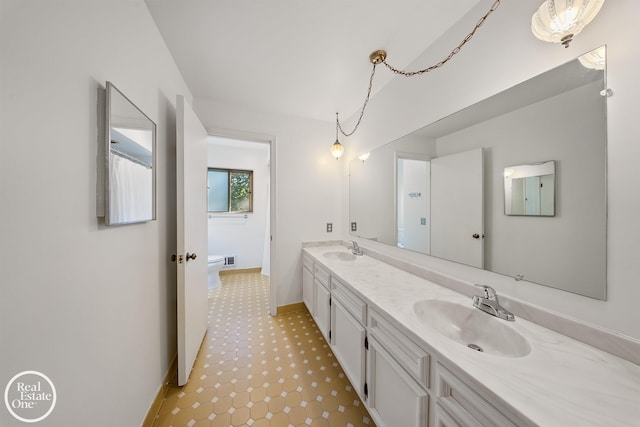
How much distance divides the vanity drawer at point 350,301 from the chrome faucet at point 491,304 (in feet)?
1.74

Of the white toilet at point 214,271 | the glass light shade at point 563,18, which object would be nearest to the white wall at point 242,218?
the white toilet at point 214,271

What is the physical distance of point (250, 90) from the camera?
1868 millimetres

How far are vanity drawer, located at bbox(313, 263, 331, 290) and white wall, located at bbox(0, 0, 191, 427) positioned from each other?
1160mm

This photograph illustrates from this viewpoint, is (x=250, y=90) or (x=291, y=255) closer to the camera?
(x=250, y=90)

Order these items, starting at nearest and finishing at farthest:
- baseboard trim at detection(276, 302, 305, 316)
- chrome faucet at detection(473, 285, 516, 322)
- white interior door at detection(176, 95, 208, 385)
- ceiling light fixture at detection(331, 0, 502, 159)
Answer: chrome faucet at detection(473, 285, 516, 322) → ceiling light fixture at detection(331, 0, 502, 159) → white interior door at detection(176, 95, 208, 385) → baseboard trim at detection(276, 302, 305, 316)

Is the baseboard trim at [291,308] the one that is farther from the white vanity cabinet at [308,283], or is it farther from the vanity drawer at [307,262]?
the vanity drawer at [307,262]

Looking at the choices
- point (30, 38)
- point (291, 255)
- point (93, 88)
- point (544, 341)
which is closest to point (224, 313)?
point (291, 255)

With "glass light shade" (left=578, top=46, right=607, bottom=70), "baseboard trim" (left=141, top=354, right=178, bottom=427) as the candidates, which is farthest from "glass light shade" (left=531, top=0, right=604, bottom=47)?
"baseboard trim" (left=141, top=354, right=178, bottom=427)

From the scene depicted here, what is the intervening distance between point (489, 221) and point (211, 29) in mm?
1945

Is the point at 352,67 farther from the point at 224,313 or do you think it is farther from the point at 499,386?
the point at 224,313

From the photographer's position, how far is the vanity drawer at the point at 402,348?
0.75m

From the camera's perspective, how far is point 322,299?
69.1 inches

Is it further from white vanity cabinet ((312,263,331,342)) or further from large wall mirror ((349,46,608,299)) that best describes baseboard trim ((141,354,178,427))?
large wall mirror ((349,46,608,299))

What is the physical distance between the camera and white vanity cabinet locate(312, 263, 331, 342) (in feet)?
5.32
